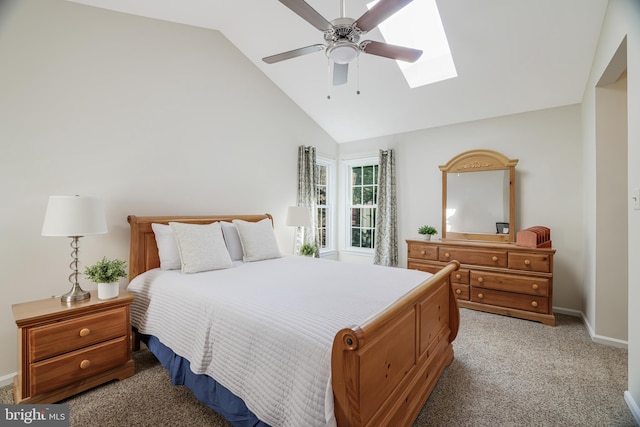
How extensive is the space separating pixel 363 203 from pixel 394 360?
3902 mm

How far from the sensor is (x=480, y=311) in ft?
11.6

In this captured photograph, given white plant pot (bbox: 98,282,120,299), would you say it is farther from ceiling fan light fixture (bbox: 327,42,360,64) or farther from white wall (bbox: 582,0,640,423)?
white wall (bbox: 582,0,640,423)

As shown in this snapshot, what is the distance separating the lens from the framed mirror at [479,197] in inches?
148

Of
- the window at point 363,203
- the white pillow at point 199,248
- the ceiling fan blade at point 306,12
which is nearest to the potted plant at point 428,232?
the window at point 363,203

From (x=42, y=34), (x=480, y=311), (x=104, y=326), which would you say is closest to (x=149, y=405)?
(x=104, y=326)

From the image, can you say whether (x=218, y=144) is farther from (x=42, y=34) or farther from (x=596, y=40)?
(x=596, y=40)

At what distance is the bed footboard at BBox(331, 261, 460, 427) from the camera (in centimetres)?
112

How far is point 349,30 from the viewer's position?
1917mm

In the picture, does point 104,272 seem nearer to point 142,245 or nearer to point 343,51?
point 142,245

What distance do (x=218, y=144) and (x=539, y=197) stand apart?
4.07 m

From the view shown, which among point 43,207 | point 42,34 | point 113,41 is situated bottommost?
point 43,207

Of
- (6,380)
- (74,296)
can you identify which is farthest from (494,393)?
(6,380)

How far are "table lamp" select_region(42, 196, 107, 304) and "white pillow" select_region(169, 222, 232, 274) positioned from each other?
65 cm

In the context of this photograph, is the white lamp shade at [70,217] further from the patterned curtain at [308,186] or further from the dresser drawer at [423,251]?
the dresser drawer at [423,251]
